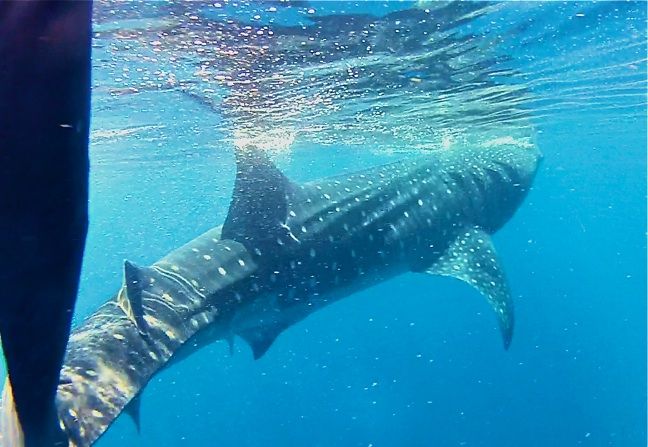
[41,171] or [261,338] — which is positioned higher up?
[41,171]

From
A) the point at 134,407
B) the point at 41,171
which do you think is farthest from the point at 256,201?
the point at 41,171

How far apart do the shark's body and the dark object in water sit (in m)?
2.38

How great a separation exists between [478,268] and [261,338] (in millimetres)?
3795

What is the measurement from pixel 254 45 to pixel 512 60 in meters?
5.60

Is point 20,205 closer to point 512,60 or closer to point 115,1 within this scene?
point 115,1

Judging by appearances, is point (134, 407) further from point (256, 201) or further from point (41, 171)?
point (41, 171)

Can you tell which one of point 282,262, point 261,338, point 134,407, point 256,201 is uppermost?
point 256,201

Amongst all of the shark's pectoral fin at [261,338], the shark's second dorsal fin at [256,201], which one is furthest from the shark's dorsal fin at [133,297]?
the shark's pectoral fin at [261,338]

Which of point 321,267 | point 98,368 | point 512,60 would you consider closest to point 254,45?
point 321,267

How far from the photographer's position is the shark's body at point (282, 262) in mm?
Answer: 4980

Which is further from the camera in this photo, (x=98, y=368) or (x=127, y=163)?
(x=127, y=163)

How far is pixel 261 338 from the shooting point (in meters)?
8.12

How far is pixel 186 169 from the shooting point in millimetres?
27766

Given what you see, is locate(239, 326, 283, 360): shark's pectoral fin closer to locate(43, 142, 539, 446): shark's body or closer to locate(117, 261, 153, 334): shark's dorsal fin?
locate(43, 142, 539, 446): shark's body
